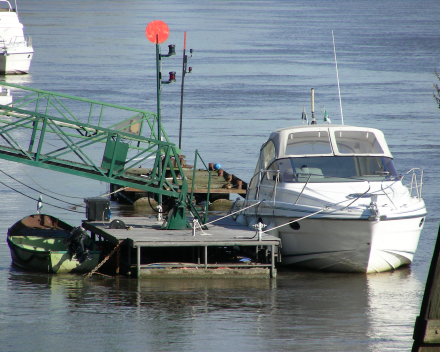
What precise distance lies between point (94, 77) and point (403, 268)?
5442 cm

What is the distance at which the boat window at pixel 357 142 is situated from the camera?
17.8m

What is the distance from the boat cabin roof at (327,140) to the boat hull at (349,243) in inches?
75.6

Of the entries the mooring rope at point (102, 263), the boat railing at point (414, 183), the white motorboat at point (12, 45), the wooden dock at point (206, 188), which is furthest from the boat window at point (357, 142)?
the white motorboat at point (12, 45)

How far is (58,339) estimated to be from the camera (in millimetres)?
11914

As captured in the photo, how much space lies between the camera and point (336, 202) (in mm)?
15914

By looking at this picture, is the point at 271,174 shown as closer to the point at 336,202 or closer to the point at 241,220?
the point at 241,220

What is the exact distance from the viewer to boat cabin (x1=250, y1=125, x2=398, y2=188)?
56.0 feet

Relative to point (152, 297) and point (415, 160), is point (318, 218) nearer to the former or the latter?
point (152, 297)

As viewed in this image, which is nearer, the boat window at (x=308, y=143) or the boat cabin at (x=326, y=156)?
the boat cabin at (x=326, y=156)

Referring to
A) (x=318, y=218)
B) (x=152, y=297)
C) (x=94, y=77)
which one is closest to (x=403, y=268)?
(x=318, y=218)

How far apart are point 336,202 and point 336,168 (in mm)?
1417

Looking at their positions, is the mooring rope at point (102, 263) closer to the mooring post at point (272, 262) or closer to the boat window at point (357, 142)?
the mooring post at point (272, 262)

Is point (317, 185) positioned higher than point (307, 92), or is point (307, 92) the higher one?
point (307, 92)

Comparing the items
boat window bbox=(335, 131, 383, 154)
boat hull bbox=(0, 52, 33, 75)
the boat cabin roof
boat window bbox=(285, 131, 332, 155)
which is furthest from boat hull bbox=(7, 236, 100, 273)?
boat hull bbox=(0, 52, 33, 75)
